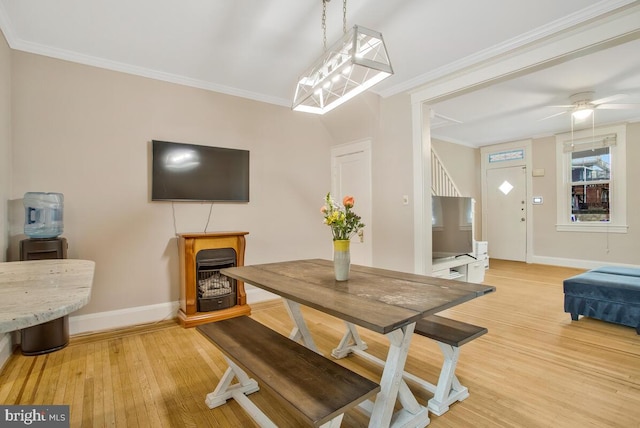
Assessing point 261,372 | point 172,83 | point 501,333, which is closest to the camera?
point 261,372

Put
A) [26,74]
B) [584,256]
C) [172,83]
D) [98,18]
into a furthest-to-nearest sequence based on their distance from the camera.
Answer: [584,256], [172,83], [26,74], [98,18]

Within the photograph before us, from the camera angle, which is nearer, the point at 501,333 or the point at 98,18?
the point at 98,18

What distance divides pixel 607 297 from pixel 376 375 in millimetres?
2621

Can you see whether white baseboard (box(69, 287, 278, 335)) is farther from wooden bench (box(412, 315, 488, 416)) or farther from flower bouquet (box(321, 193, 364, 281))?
wooden bench (box(412, 315, 488, 416))

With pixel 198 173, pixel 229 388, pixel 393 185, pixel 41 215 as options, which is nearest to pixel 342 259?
pixel 229 388

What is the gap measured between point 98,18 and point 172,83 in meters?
1.00

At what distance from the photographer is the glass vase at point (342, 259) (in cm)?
189

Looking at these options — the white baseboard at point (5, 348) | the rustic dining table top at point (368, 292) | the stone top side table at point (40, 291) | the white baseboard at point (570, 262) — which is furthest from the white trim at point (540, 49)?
the white baseboard at point (570, 262)

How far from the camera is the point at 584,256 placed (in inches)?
227

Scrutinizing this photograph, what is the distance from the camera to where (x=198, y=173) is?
3504 mm

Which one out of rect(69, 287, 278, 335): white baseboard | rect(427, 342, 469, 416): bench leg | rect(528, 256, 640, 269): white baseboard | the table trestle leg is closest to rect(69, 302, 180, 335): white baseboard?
rect(69, 287, 278, 335): white baseboard

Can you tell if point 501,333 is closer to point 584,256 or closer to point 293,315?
point 293,315

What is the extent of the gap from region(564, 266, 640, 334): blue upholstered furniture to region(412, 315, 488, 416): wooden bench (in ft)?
6.98

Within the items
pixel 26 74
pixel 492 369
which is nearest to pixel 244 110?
pixel 26 74
